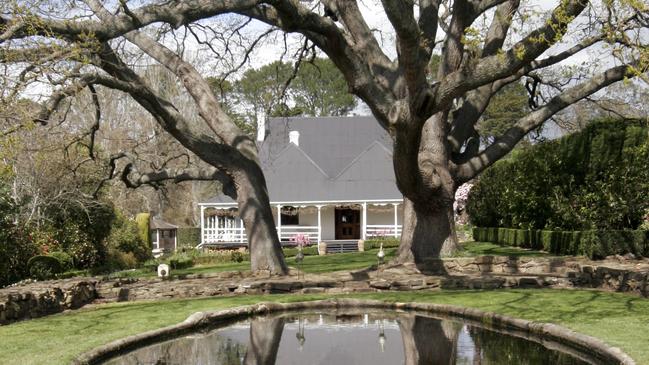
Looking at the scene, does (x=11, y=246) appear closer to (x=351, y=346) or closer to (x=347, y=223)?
(x=351, y=346)

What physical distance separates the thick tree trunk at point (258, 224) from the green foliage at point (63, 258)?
316 inches

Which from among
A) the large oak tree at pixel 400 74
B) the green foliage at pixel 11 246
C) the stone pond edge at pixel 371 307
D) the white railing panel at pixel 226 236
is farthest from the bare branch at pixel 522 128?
the white railing panel at pixel 226 236

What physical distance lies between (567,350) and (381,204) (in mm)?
29076

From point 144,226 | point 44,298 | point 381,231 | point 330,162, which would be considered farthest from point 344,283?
point 330,162

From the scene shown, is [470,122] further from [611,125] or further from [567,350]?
[567,350]

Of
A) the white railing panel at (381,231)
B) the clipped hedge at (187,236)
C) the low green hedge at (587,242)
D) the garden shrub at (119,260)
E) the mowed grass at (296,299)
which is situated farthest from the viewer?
the clipped hedge at (187,236)

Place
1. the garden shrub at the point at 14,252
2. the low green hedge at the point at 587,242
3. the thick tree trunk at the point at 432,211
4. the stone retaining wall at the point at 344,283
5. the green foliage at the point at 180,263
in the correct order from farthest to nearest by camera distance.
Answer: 1. the green foliage at the point at 180,263
2. the garden shrub at the point at 14,252
3. the low green hedge at the point at 587,242
4. the thick tree trunk at the point at 432,211
5. the stone retaining wall at the point at 344,283

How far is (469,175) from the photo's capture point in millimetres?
19406

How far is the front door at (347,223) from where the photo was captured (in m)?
42.2

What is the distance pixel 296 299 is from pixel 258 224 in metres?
3.81

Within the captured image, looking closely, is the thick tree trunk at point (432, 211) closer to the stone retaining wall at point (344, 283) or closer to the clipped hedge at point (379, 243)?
the stone retaining wall at point (344, 283)

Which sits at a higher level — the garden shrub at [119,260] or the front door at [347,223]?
the front door at [347,223]

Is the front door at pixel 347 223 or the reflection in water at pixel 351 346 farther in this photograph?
the front door at pixel 347 223

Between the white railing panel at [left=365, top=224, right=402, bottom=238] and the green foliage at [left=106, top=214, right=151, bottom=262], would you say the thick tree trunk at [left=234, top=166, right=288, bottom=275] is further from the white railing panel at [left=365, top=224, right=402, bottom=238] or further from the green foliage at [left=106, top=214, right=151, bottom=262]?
the white railing panel at [left=365, top=224, right=402, bottom=238]
